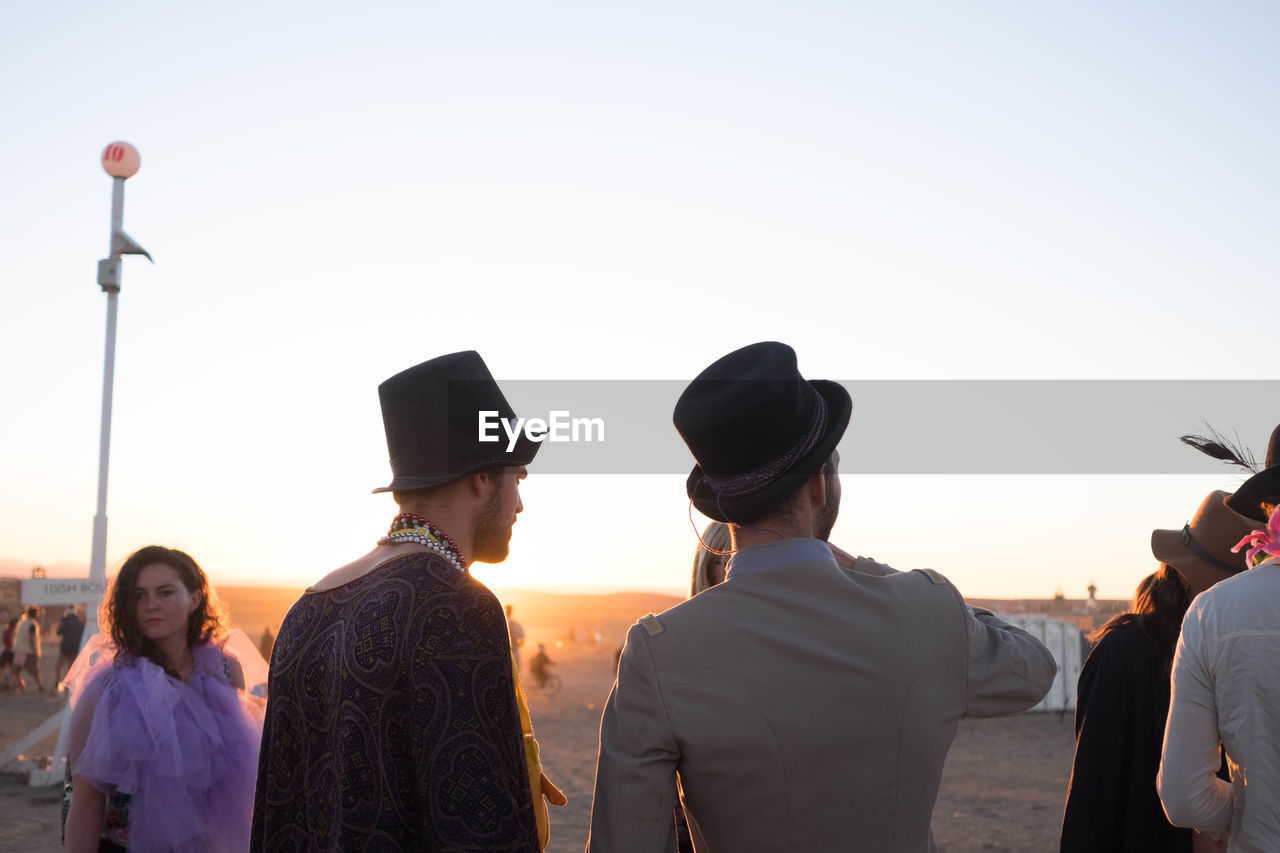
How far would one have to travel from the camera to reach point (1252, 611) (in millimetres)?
2574

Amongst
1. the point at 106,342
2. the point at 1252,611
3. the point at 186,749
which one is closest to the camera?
the point at 1252,611

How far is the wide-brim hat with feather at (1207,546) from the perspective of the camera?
3.35 m

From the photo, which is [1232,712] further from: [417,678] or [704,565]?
[417,678]

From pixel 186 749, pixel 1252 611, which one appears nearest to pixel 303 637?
pixel 186 749

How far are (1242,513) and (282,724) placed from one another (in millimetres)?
2710

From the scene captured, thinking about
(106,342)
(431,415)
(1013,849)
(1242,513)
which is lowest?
(1013,849)

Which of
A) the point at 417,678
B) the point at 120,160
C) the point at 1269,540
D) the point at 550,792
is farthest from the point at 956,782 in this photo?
the point at 417,678

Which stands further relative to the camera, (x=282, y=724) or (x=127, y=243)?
(x=127, y=243)

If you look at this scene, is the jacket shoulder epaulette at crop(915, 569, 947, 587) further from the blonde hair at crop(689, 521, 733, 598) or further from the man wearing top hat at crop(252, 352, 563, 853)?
the blonde hair at crop(689, 521, 733, 598)

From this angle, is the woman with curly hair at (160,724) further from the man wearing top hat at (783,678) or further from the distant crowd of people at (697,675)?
the man wearing top hat at (783,678)

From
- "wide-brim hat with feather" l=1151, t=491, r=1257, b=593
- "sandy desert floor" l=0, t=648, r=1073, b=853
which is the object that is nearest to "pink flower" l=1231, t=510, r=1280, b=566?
"wide-brim hat with feather" l=1151, t=491, r=1257, b=593

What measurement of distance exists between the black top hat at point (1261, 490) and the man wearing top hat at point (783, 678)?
4.33 feet

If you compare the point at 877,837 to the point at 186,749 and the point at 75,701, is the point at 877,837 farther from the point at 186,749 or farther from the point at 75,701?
the point at 75,701

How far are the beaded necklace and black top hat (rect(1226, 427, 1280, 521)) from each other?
229 centimetres
